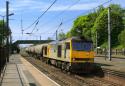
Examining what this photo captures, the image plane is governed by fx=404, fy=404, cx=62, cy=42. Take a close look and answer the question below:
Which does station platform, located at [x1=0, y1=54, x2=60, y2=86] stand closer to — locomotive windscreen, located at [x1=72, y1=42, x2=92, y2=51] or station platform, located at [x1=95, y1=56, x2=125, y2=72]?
locomotive windscreen, located at [x1=72, y1=42, x2=92, y2=51]

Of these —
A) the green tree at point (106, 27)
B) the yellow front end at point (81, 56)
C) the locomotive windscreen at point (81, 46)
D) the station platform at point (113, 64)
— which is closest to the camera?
the yellow front end at point (81, 56)

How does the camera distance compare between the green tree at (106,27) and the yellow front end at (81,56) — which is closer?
the yellow front end at (81,56)

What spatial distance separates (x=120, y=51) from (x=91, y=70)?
6087 cm

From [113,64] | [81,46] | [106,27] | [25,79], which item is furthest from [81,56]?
[106,27]

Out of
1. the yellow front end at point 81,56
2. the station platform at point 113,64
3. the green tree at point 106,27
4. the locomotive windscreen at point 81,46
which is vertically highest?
the green tree at point 106,27

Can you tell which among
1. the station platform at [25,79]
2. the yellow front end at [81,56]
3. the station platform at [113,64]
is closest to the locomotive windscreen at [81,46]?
the yellow front end at [81,56]

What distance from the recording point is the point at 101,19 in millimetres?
121562

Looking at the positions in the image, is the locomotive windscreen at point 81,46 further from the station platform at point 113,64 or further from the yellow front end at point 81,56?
the station platform at point 113,64

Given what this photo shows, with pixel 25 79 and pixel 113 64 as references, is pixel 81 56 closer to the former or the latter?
pixel 25 79

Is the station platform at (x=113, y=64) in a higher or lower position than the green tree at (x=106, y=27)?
lower

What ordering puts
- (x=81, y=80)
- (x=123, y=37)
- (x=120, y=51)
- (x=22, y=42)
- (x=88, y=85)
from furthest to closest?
(x=22, y=42), (x=123, y=37), (x=120, y=51), (x=81, y=80), (x=88, y=85)

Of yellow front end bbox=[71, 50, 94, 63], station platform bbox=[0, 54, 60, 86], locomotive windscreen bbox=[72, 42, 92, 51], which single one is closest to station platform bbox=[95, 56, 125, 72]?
yellow front end bbox=[71, 50, 94, 63]

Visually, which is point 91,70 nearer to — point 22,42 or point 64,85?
point 64,85

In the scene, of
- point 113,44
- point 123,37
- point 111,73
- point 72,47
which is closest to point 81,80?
point 111,73
